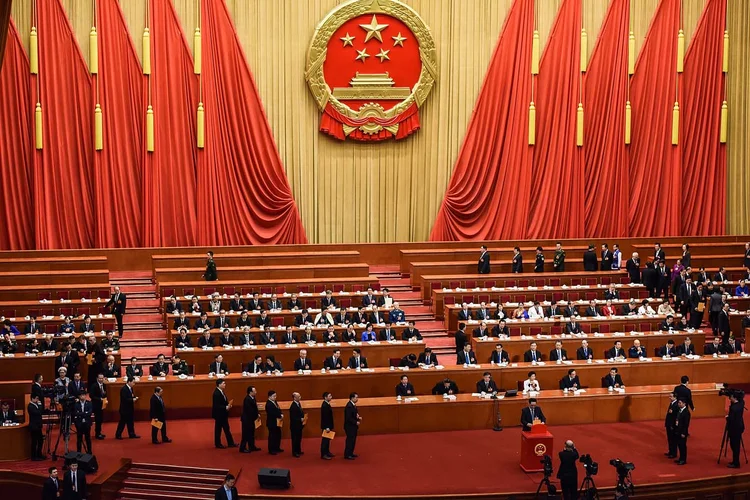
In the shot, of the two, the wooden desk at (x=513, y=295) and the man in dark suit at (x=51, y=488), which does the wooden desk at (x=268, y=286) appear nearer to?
the wooden desk at (x=513, y=295)

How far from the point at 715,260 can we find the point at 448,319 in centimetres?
594

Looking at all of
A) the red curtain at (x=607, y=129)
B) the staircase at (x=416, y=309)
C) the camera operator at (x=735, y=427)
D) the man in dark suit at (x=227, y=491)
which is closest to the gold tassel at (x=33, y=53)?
the staircase at (x=416, y=309)

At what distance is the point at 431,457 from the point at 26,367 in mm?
5719

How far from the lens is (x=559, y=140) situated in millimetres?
21016

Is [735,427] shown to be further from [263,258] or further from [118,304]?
[263,258]

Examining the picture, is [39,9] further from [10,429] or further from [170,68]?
[10,429]

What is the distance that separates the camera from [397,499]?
11492mm

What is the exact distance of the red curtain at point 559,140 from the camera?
20906 millimetres

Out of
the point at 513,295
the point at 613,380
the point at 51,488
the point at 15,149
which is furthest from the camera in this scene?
the point at 15,149

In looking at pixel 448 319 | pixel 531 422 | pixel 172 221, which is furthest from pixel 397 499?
pixel 172 221

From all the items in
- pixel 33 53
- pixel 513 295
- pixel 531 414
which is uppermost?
pixel 33 53

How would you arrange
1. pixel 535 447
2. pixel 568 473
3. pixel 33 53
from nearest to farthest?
1. pixel 568 473
2. pixel 535 447
3. pixel 33 53

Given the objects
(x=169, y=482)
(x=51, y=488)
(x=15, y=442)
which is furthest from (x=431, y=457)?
(x=15, y=442)

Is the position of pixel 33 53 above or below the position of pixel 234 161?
above
